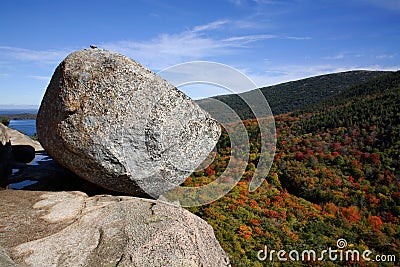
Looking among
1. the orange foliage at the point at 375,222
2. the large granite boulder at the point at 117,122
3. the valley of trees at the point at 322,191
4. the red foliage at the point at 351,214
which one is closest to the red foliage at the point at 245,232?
the valley of trees at the point at 322,191

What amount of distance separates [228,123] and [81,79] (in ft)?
24.5

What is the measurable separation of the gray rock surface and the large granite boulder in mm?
876

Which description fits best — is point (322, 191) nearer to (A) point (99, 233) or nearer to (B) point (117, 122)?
(B) point (117, 122)

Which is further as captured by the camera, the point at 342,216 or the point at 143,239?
the point at 342,216

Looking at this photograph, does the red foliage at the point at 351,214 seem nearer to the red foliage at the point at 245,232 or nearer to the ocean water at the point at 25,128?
the red foliage at the point at 245,232

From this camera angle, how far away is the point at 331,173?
24.9 metres

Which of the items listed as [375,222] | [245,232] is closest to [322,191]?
[375,222]

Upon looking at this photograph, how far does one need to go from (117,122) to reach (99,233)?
2.40 m

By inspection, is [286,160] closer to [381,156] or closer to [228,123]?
[381,156]

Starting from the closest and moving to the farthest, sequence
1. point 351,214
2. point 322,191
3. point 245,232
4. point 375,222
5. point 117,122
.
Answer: point 117,122, point 245,232, point 375,222, point 351,214, point 322,191

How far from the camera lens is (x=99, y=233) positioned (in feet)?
17.5

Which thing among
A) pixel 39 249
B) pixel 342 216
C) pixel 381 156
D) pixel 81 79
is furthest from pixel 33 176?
pixel 381 156

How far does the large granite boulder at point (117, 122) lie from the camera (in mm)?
6555

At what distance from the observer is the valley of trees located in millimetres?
14406
